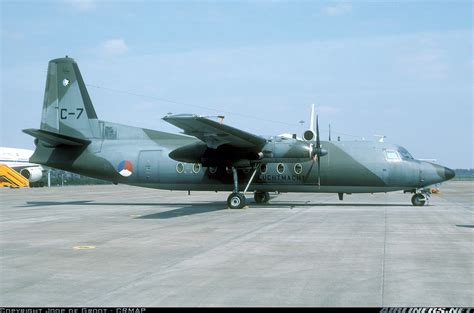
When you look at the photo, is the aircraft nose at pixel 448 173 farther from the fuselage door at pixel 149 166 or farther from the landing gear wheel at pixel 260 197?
the fuselage door at pixel 149 166

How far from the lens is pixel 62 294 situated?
27.0ft

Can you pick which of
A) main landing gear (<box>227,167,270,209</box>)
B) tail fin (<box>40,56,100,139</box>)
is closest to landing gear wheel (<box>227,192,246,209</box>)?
main landing gear (<box>227,167,270,209</box>)

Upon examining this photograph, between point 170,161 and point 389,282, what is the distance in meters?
20.5

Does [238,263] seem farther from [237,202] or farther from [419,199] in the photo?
[419,199]

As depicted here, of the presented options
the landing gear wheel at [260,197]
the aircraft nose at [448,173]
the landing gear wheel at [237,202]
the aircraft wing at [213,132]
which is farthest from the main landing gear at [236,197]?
A: the aircraft nose at [448,173]

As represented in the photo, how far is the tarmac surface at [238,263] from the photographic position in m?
8.07

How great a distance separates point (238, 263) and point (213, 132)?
14.2 meters

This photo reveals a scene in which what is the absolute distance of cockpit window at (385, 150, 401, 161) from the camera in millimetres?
27047

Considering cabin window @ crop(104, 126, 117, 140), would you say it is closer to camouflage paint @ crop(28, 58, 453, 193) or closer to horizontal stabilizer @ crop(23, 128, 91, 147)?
camouflage paint @ crop(28, 58, 453, 193)

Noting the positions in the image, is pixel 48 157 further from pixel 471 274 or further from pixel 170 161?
pixel 471 274

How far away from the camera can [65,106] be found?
30.0m

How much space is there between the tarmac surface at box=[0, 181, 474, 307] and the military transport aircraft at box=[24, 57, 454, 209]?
690cm

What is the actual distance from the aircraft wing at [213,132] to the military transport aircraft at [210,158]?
0.05m

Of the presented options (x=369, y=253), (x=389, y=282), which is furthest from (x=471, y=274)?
(x=369, y=253)
